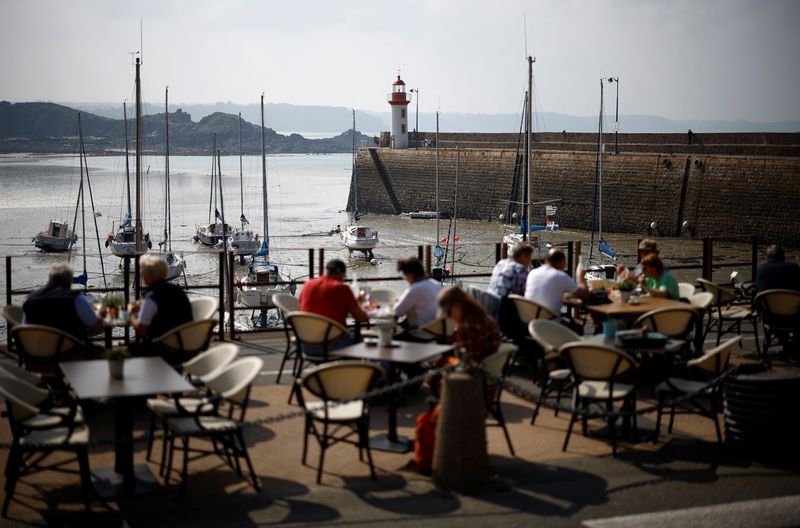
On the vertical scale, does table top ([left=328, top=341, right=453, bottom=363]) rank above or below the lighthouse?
below

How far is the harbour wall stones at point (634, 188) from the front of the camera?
43062mm

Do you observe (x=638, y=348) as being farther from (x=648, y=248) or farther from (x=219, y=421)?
(x=219, y=421)

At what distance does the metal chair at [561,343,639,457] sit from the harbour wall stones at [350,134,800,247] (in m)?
35.7

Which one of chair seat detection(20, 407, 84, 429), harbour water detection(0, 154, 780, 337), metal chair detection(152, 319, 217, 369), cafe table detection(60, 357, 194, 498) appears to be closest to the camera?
cafe table detection(60, 357, 194, 498)

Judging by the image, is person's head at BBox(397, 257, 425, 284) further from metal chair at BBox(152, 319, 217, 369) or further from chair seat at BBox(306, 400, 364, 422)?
chair seat at BBox(306, 400, 364, 422)

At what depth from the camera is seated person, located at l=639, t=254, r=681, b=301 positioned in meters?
8.83

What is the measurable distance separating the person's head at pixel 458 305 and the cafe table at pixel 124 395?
1540mm

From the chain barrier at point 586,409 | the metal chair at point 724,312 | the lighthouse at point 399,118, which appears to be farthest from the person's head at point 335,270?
the lighthouse at point 399,118

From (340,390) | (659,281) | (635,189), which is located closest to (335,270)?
(340,390)

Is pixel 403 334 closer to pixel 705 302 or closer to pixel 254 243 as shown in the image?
pixel 705 302

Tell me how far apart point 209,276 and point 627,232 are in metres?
19.7

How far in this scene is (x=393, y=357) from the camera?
21.6 ft

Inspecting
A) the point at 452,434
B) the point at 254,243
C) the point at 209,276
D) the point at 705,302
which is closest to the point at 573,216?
the point at 254,243

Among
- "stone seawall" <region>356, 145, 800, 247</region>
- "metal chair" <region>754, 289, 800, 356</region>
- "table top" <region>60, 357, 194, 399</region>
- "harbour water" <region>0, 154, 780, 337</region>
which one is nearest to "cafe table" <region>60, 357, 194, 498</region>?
"table top" <region>60, 357, 194, 399</region>
